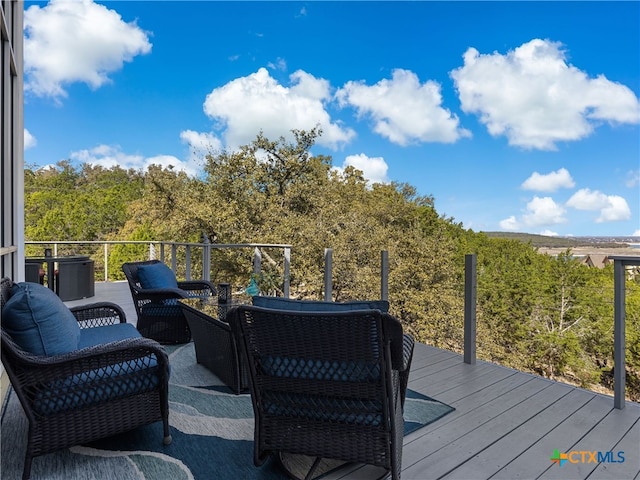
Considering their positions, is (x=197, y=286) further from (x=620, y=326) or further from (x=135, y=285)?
(x=620, y=326)

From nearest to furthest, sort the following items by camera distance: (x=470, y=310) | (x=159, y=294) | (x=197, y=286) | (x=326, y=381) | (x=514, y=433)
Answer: (x=326, y=381), (x=514, y=433), (x=470, y=310), (x=159, y=294), (x=197, y=286)

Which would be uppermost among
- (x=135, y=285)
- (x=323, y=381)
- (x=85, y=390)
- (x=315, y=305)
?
(x=315, y=305)

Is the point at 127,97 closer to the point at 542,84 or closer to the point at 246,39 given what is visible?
the point at 246,39

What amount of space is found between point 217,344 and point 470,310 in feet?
6.75

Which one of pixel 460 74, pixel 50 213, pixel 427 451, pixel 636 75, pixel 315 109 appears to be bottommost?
pixel 427 451

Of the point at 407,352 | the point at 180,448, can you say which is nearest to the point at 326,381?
the point at 407,352

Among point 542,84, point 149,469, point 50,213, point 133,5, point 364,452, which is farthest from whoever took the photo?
point 50,213

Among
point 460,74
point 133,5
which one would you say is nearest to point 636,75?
point 460,74

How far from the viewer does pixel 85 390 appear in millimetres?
1842

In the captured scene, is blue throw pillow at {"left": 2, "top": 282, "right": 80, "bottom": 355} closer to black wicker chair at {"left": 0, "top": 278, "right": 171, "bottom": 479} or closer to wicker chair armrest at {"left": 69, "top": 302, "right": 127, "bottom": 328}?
black wicker chair at {"left": 0, "top": 278, "right": 171, "bottom": 479}

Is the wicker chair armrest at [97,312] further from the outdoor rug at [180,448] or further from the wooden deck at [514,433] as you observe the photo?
the wooden deck at [514,433]

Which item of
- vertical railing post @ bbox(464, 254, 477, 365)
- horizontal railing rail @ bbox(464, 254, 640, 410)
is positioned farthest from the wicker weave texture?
horizontal railing rail @ bbox(464, 254, 640, 410)

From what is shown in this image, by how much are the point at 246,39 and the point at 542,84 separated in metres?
10.7

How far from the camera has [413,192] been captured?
19203 millimetres
